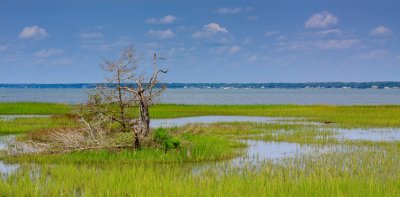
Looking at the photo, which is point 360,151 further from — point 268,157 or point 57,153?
point 57,153

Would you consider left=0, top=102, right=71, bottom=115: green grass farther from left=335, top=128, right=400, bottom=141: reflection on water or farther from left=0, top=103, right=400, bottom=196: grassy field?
left=0, top=103, right=400, bottom=196: grassy field

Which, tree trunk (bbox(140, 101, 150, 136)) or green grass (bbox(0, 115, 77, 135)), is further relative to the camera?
green grass (bbox(0, 115, 77, 135))

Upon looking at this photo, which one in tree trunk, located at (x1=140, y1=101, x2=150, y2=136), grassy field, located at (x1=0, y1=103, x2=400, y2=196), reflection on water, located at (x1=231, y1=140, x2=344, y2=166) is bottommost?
reflection on water, located at (x1=231, y1=140, x2=344, y2=166)

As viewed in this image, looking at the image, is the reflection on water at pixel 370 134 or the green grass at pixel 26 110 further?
the green grass at pixel 26 110

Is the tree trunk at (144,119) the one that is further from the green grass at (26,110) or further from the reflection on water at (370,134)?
the green grass at (26,110)

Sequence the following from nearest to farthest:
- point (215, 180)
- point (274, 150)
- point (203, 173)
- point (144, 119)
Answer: point (215, 180), point (203, 173), point (144, 119), point (274, 150)

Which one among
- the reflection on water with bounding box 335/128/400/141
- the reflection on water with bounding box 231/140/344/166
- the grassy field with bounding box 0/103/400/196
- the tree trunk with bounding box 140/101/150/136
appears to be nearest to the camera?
the grassy field with bounding box 0/103/400/196

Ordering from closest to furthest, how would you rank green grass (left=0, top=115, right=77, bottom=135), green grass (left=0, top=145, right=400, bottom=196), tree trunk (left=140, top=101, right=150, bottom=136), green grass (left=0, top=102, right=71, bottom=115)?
green grass (left=0, top=145, right=400, bottom=196) → tree trunk (left=140, top=101, right=150, bottom=136) → green grass (left=0, top=115, right=77, bottom=135) → green grass (left=0, top=102, right=71, bottom=115)

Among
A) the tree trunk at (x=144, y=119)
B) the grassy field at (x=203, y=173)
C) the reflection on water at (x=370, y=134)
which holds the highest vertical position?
the tree trunk at (x=144, y=119)

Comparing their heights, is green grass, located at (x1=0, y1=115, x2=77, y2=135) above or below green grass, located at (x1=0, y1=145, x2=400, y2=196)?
below

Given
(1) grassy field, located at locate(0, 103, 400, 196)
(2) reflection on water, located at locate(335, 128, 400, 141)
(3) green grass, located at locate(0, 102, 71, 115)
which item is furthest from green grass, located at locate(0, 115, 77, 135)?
(2) reflection on water, located at locate(335, 128, 400, 141)

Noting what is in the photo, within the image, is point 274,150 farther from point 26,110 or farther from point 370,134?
point 26,110

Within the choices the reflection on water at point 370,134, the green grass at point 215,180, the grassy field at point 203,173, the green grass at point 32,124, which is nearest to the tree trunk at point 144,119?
the grassy field at point 203,173

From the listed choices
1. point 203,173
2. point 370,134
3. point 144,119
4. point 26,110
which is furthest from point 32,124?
point 203,173
